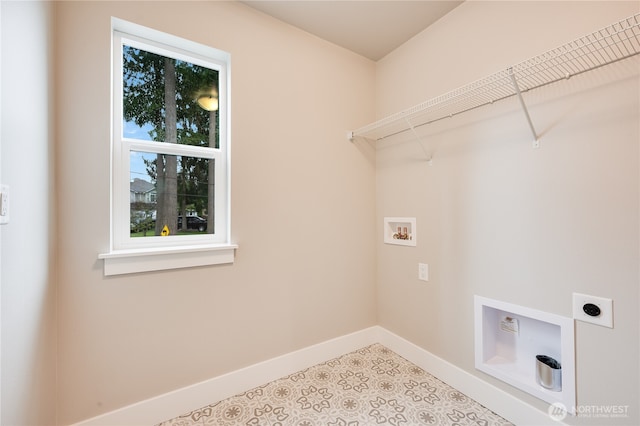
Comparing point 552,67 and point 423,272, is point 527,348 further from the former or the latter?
point 552,67

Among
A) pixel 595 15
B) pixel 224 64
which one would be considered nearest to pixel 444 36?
pixel 595 15

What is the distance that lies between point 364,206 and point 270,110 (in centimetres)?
106

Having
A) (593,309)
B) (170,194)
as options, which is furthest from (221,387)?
(593,309)

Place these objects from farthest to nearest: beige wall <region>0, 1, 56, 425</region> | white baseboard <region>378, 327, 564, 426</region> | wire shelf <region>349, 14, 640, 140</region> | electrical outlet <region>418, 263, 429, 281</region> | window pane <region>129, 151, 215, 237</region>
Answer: electrical outlet <region>418, 263, 429, 281</region>, window pane <region>129, 151, 215, 237</region>, white baseboard <region>378, 327, 564, 426</region>, wire shelf <region>349, 14, 640, 140</region>, beige wall <region>0, 1, 56, 425</region>

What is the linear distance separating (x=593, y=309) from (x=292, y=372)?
1.73 m

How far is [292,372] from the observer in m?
1.93

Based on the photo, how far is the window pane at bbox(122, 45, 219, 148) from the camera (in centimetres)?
155

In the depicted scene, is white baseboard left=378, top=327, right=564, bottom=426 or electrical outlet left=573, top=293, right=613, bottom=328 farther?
white baseboard left=378, top=327, right=564, bottom=426

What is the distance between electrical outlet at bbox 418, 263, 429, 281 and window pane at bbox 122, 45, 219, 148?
165cm

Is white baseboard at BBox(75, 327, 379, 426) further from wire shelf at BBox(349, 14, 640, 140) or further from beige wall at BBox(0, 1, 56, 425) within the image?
wire shelf at BBox(349, 14, 640, 140)

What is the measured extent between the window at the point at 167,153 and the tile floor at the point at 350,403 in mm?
862

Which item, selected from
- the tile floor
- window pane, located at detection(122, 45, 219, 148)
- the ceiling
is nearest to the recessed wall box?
the tile floor

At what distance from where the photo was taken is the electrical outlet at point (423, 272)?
196cm

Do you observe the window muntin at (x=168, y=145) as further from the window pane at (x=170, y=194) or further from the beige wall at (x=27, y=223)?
the beige wall at (x=27, y=223)
